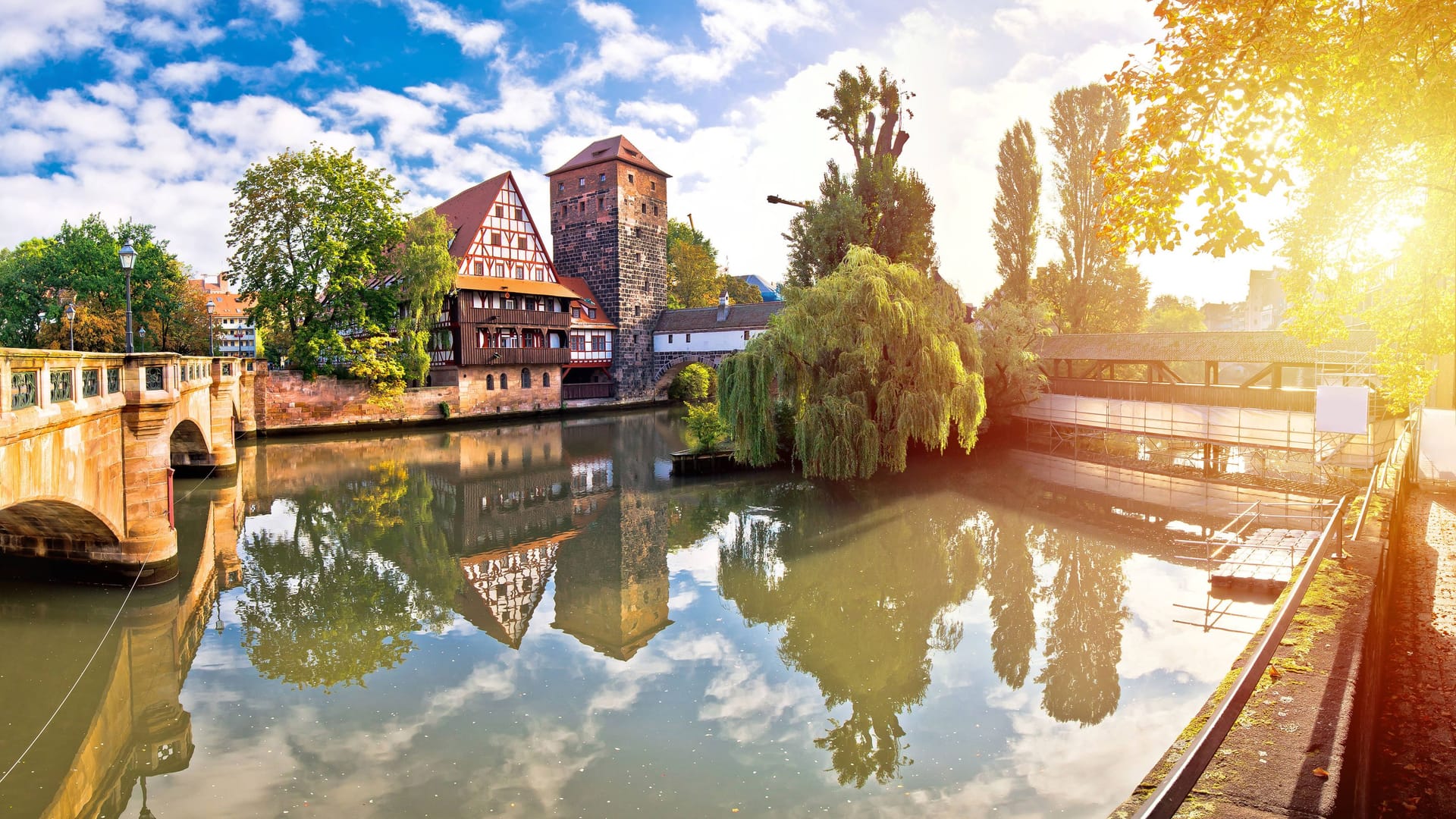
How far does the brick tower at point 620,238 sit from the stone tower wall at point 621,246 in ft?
0.13

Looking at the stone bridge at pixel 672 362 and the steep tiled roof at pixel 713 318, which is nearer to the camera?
the steep tiled roof at pixel 713 318

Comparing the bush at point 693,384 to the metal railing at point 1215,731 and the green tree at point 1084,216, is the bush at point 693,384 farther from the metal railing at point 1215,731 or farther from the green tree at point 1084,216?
the metal railing at point 1215,731

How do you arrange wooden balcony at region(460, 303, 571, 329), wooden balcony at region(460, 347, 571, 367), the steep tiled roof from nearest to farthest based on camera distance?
wooden balcony at region(460, 347, 571, 367) → wooden balcony at region(460, 303, 571, 329) → the steep tiled roof

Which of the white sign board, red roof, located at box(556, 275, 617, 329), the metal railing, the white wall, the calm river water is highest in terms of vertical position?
red roof, located at box(556, 275, 617, 329)

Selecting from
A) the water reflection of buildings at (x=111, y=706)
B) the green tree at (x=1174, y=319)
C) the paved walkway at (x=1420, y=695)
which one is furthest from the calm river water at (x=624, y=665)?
the green tree at (x=1174, y=319)

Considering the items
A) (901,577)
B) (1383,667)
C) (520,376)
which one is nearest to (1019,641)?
(901,577)

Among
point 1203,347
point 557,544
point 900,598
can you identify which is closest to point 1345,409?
point 1203,347

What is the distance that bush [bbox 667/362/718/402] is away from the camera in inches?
1608

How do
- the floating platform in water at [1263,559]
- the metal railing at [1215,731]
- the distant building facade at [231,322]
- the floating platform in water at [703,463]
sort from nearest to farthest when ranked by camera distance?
the metal railing at [1215,731]
the floating platform in water at [1263,559]
the floating platform in water at [703,463]
the distant building facade at [231,322]

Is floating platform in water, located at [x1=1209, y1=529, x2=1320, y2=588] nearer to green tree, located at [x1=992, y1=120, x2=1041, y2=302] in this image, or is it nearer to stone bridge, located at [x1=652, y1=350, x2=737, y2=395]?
green tree, located at [x1=992, y1=120, x2=1041, y2=302]

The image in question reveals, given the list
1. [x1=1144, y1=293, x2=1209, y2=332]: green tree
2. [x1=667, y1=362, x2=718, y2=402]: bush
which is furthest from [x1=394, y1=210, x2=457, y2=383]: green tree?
[x1=1144, y1=293, x2=1209, y2=332]: green tree

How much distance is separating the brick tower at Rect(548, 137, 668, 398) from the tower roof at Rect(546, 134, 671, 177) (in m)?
0.06

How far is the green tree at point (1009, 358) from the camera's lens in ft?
75.0

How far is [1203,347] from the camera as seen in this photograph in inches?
895
